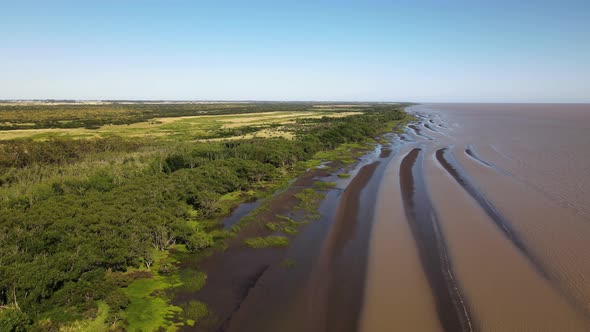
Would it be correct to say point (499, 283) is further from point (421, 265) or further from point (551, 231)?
point (551, 231)

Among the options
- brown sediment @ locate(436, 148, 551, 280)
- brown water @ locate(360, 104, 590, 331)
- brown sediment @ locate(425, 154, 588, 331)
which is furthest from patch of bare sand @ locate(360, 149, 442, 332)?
brown sediment @ locate(436, 148, 551, 280)

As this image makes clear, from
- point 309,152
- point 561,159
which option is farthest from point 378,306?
point 561,159

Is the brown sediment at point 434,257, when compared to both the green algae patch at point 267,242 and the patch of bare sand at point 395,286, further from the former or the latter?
the green algae patch at point 267,242

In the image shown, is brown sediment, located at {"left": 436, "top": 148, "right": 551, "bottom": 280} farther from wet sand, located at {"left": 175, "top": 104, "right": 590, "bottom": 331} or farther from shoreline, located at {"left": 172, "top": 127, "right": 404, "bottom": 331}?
shoreline, located at {"left": 172, "top": 127, "right": 404, "bottom": 331}

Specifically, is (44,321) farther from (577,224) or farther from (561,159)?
(561,159)

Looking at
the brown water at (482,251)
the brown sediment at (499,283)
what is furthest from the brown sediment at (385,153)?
the brown sediment at (499,283)

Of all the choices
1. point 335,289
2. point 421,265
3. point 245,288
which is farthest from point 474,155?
point 245,288
